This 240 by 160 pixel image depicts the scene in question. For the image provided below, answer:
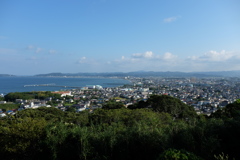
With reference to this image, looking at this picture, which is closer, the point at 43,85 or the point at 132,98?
the point at 132,98

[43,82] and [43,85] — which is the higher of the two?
[43,82]

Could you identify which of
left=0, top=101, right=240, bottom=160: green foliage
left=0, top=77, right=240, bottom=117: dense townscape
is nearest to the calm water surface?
left=0, top=77, right=240, bottom=117: dense townscape

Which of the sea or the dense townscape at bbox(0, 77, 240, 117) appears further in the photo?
the sea

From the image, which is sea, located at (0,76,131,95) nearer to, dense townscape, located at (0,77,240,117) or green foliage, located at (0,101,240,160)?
dense townscape, located at (0,77,240,117)

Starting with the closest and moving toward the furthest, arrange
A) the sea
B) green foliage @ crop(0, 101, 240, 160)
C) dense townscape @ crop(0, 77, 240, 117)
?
green foliage @ crop(0, 101, 240, 160), dense townscape @ crop(0, 77, 240, 117), the sea

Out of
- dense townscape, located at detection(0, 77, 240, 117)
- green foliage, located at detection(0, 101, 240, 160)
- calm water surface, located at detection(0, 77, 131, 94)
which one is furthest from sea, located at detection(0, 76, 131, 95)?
green foliage, located at detection(0, 101, 240, 160)

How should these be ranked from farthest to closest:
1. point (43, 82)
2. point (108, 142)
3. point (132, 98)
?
point (43, 82) < point (132, 98) < point (108, 142)

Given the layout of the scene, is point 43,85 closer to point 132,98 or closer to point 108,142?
point 132,98

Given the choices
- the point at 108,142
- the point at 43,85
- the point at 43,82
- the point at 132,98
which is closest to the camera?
the point at 108,142

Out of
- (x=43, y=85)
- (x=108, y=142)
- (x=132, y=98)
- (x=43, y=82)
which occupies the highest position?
(x=108, y=142)

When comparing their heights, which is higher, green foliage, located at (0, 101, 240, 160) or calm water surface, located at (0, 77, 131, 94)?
green foliage, located at (0, 101, 240, 160)

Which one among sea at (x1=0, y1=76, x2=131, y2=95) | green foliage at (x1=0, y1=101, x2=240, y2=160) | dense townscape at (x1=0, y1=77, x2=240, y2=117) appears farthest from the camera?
sea at (x1=0, y1=76, x2=131, y2=95)

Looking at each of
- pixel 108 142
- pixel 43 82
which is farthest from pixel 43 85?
pixel 108 142
